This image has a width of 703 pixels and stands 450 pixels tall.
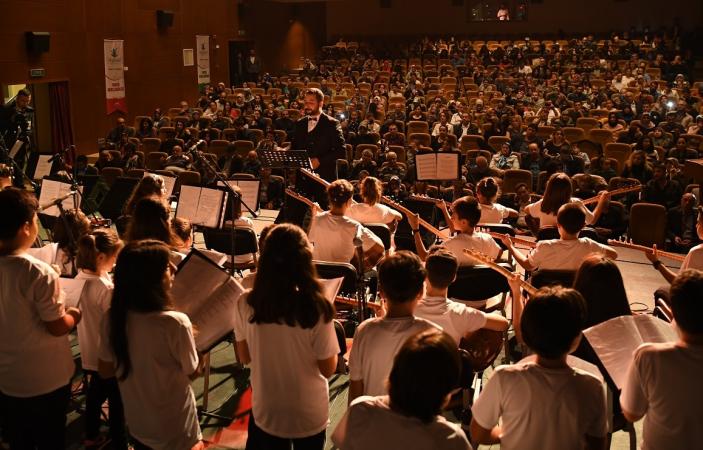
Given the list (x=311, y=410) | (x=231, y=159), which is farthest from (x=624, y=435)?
(x=231, y=159)

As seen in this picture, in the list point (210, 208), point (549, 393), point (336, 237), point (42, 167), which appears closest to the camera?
point (549, 393)

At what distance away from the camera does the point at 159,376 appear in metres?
2.53

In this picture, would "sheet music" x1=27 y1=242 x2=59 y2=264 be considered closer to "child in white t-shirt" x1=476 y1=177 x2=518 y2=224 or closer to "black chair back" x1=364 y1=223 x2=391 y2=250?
"black chair back" x1=364 y1=223 x2=391 y2=250

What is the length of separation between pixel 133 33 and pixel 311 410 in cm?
1552

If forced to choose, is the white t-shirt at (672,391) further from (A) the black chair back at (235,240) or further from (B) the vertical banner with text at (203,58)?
(B) the vertical banner with text at (203,58)

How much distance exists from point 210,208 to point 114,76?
38.9 ft

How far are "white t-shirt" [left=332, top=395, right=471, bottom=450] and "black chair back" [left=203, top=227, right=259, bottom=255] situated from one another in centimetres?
358

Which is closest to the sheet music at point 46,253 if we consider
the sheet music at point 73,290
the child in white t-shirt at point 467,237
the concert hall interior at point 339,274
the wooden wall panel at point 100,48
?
the concert hall interior at point 339,274

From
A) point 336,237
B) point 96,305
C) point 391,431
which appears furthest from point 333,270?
point 391,431

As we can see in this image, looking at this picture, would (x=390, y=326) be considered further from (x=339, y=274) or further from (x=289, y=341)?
(x=339, y=274)

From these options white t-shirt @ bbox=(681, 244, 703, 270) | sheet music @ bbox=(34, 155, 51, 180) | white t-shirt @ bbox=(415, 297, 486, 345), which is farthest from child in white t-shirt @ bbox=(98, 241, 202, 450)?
sheet music @ bbox=(34, 155, 51, 180)

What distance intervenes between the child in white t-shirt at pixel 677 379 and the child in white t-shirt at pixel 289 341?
105 cm

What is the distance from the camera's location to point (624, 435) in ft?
12.6

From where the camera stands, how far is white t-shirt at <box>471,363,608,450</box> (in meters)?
2.12
